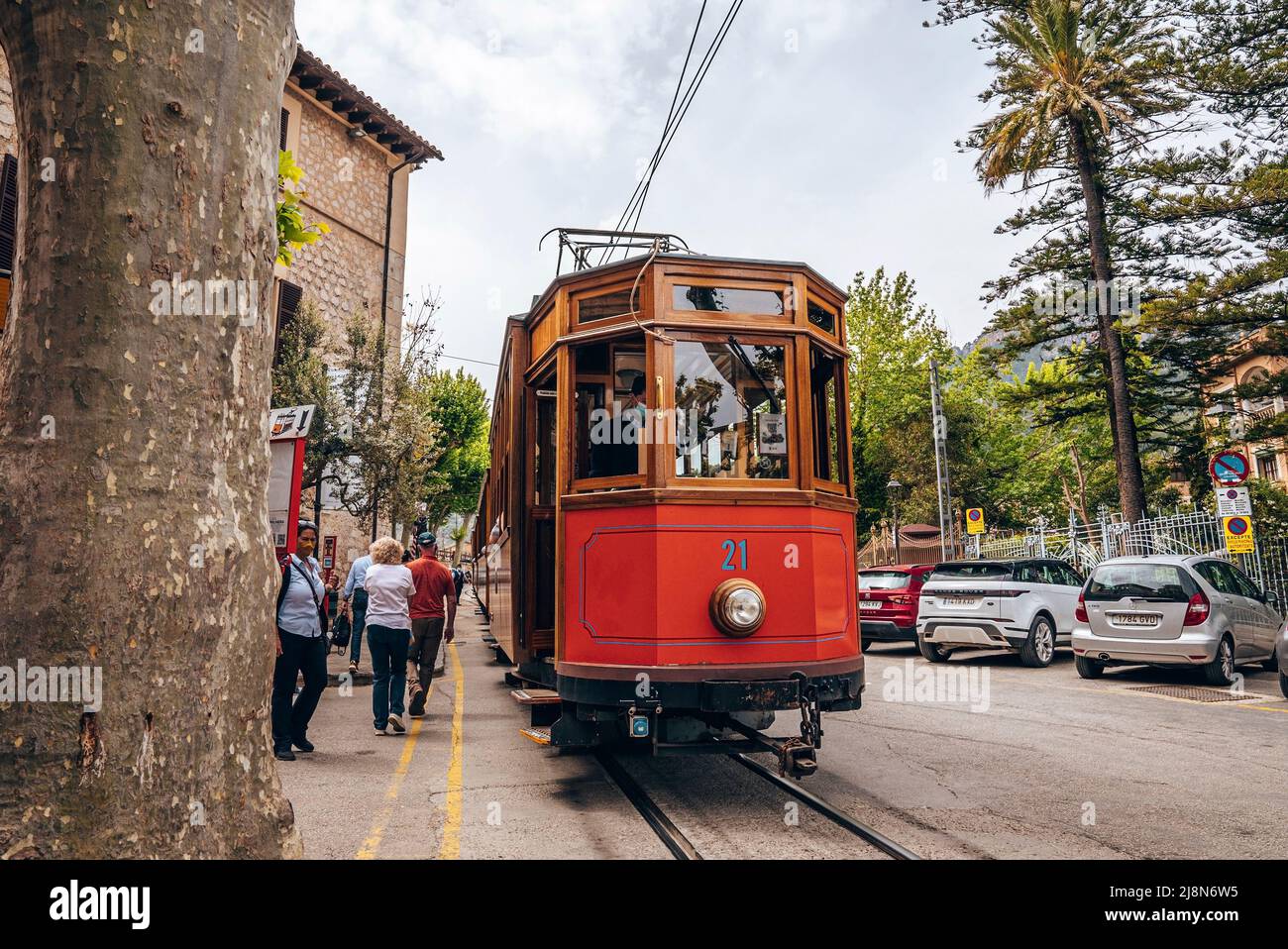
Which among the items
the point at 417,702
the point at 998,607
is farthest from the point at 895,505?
the point at 417,702

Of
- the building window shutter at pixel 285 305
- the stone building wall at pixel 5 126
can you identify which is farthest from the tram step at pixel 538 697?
the building window shutter at pixel 285 305

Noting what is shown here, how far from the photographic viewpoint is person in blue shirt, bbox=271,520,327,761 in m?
6.76

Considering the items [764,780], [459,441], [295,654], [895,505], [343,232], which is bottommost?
[764,780]

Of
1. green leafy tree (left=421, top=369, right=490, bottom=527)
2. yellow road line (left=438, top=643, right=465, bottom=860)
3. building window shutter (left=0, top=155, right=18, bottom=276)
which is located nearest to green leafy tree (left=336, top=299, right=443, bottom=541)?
building window shutter (left=0, top=155, right=18, bottom=276)

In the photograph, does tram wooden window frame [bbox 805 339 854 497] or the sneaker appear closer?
tram wooden window frame [bbox 805 339 854 497]

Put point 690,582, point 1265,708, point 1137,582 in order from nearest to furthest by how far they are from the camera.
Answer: point 690,582
point 1265,708
point 1137,582

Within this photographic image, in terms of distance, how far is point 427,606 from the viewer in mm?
8523

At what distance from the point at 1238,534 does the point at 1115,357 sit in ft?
22.3

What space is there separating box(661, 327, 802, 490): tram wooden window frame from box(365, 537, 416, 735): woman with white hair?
3.36 metres

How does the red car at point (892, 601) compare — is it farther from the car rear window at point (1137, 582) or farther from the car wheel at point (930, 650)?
the car rear window at point (1137, 582)

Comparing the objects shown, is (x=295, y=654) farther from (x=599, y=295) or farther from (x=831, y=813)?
(x=831, y=813)

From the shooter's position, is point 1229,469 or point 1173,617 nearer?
point 1173,617

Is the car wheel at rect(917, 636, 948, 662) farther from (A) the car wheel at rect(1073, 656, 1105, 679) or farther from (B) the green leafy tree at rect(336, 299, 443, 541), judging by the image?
(B) the green leafy tree at rect(336, 299, 443, 541)

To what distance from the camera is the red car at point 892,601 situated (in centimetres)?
1510
